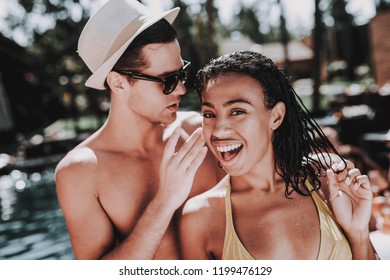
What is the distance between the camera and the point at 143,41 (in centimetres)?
160

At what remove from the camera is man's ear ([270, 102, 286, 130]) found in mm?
1468

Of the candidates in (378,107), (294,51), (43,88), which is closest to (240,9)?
(294,51)

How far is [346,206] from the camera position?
57.4 inches

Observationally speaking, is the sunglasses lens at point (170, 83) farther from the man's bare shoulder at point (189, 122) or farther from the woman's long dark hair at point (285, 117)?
the man's bare shoulder at point (189, 122)

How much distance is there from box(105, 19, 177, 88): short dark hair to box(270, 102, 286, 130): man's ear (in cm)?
52

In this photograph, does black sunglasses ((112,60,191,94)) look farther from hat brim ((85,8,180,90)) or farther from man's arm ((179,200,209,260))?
man's arm ((179,200,209,260))

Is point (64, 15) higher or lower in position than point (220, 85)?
higher

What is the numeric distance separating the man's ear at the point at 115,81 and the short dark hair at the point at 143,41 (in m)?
0.05

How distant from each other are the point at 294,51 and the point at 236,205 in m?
23.3

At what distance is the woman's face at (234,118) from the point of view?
55.0 inches

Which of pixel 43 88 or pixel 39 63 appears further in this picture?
pixel 43 88

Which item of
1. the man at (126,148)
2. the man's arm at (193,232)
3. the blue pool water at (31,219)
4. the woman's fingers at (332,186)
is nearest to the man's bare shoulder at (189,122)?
the man at (126,148)
